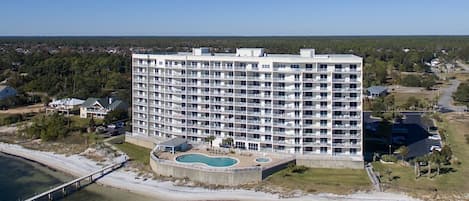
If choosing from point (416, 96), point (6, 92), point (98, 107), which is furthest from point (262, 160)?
point (6, 92)

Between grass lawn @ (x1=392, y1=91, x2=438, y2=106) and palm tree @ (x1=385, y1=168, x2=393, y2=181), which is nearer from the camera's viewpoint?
palm tree @ (x1=385, y1=168, x2=393, y2=181)

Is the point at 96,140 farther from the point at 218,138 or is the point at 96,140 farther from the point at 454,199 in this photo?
the point at 454,199

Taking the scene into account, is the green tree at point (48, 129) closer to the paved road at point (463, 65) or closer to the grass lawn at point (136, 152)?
the grass lawn at point (136, 152)

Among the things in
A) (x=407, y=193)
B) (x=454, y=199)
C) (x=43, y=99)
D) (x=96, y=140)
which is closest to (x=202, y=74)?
(x=96, y=140)

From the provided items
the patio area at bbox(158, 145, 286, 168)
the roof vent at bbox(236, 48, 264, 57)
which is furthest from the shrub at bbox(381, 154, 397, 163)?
the roof vent at bbox(236, 48, 264, 57)

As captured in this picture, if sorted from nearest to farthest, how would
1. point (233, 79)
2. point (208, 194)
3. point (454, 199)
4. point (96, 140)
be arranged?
point (454, 199) → point (208, 194) → point (233, 79) → point (96, 140)

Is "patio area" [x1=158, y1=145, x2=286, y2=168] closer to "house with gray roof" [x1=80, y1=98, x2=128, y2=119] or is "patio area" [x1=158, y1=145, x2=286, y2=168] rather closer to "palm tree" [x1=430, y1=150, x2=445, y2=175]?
"palm tree" [x1=430, y1=150, x2=445, y2=175]

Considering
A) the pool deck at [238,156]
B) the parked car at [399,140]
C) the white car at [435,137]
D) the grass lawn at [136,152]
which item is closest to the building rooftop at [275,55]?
the pool deck at [238,156]
